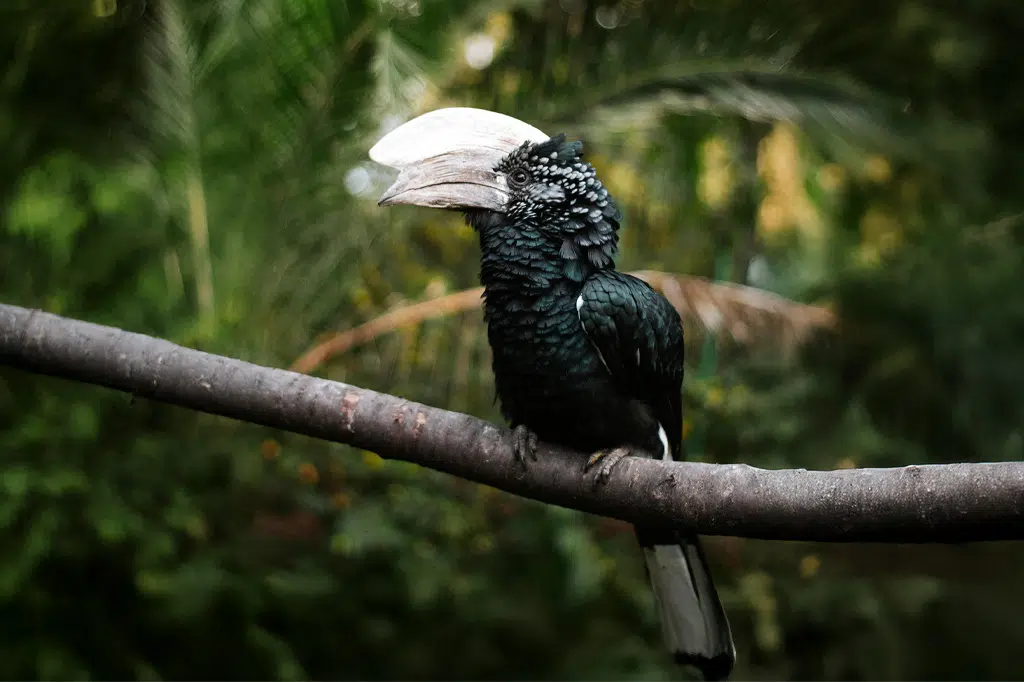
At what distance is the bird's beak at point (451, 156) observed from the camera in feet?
5.79

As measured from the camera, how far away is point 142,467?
10.9 ft

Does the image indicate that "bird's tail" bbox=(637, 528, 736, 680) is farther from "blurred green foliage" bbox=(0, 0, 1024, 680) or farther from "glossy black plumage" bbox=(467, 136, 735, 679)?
"blurred green foliage" bbox=(0, 0, 1024, 680)

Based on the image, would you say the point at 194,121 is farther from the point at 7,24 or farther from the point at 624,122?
the point at 624,122

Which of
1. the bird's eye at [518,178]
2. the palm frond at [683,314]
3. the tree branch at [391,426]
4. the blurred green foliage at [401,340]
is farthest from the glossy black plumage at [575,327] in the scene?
the palm frond at [683,314]

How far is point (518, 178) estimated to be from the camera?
6.35 feet

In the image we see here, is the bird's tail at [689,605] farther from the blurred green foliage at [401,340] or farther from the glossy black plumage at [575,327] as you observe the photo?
the blurred green foliage at [401,340]

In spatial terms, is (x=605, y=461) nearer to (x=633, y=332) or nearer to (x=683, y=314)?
(x=633, y=332)

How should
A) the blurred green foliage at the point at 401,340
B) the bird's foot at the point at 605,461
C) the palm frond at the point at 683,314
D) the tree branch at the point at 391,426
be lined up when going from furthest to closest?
the palm frond at the point at 683,314 → the blurred green foliage at the point at 401,340 → the bird's foot at the point at 605,461 → the tree branch at the point at 391,426

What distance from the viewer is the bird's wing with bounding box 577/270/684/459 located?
1899 mm

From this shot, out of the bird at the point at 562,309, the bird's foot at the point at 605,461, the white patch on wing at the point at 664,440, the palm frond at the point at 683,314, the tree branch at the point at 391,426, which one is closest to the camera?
the tree branch at the point at 391,426

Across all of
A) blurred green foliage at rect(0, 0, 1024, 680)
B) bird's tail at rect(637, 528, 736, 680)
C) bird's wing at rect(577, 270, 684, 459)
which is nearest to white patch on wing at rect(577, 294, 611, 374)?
bird's wing at rect(577, 270, 684, 459)

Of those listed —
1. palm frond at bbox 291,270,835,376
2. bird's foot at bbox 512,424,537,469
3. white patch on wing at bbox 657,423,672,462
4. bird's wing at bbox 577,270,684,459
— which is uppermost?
palm frond at bbox 291,270,835,376

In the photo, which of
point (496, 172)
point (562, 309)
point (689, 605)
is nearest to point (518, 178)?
point (496, 172)

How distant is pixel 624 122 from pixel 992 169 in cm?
231
